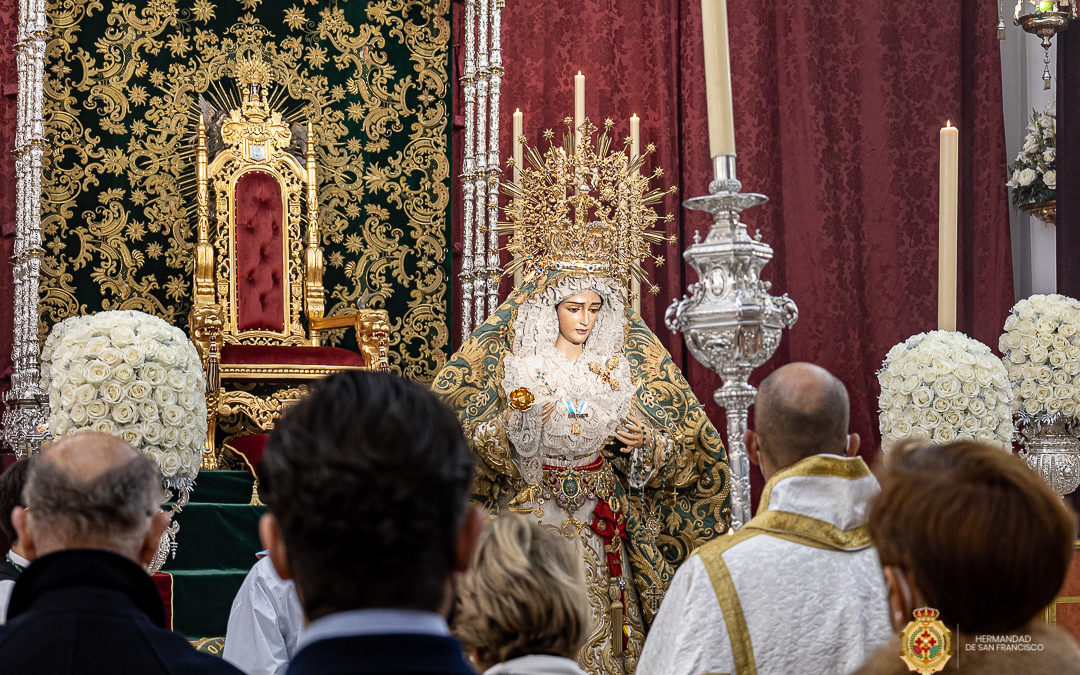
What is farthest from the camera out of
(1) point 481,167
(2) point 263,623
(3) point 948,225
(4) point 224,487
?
(1) point 481,167

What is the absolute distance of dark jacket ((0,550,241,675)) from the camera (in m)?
1.57

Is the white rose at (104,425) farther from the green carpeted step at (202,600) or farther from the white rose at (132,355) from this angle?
the green carpeted step at (202,600)

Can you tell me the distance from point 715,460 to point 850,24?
10.9ft

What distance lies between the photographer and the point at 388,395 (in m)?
1.15

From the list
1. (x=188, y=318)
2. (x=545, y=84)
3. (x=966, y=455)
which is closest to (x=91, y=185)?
(x=188, y=318)

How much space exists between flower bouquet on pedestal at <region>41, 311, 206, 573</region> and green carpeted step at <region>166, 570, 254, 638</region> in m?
0.84

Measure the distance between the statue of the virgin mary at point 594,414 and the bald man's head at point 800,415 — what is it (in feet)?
8.14

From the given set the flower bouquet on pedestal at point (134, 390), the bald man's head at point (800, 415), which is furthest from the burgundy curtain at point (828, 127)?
the bald man's head at point (800, 415)

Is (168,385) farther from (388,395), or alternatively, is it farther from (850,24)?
(850,24)

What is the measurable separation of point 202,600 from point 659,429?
173 cm

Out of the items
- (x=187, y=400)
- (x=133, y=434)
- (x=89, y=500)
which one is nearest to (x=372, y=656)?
(x=89, y=500)

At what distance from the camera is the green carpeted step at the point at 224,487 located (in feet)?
17.4

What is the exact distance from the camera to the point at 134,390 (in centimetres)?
372

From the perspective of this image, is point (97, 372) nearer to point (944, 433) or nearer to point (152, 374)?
point (152, 374)
